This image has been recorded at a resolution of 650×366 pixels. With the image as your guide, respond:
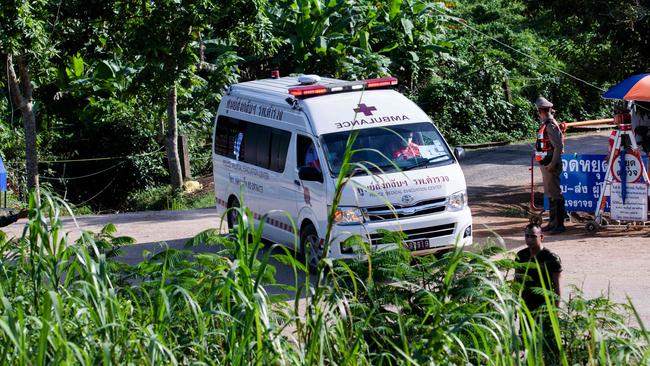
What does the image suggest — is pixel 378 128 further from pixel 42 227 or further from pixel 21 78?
Answer: pixel 21 78

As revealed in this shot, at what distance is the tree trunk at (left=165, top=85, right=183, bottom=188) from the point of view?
66.2 ft

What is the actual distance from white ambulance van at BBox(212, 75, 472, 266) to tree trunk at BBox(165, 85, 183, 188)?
6124 millimetres

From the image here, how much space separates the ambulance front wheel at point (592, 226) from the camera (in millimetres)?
14906

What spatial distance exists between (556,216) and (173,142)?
8335mm

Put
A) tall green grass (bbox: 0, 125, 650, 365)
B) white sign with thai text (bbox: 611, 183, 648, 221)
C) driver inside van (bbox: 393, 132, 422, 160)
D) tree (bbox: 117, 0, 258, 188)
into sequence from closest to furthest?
tall green grass (bbox: 0, 125, 650, 365), driver inside van (bbox: 393, 132, 422, 160), white sign with thai text (bbox: 611, 183, 648, 221), tree (bbox: 117, 0, 258, 188)

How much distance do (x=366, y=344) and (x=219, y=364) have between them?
957mm

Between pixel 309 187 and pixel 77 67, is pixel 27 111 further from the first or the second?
pixel 309 187

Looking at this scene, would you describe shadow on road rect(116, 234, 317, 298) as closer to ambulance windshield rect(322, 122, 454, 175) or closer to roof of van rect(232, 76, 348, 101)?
ambulance windshield rect(322, 122, 454, 175)

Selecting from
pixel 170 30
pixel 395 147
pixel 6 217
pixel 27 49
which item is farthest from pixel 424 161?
pixel 27 49

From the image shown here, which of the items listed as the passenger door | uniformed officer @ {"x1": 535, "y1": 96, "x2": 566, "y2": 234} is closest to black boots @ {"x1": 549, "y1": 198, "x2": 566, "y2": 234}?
uniformed officer @ {"x1": 535, "y1": 96, "x2": 566, "y2": 234}

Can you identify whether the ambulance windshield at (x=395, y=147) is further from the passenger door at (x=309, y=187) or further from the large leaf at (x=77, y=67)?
the large leaf at (x=77, y=67)

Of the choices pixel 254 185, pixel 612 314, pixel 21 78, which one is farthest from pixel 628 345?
pixel 21 78

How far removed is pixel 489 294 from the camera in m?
7.06

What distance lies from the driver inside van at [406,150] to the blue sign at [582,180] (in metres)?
3.58
